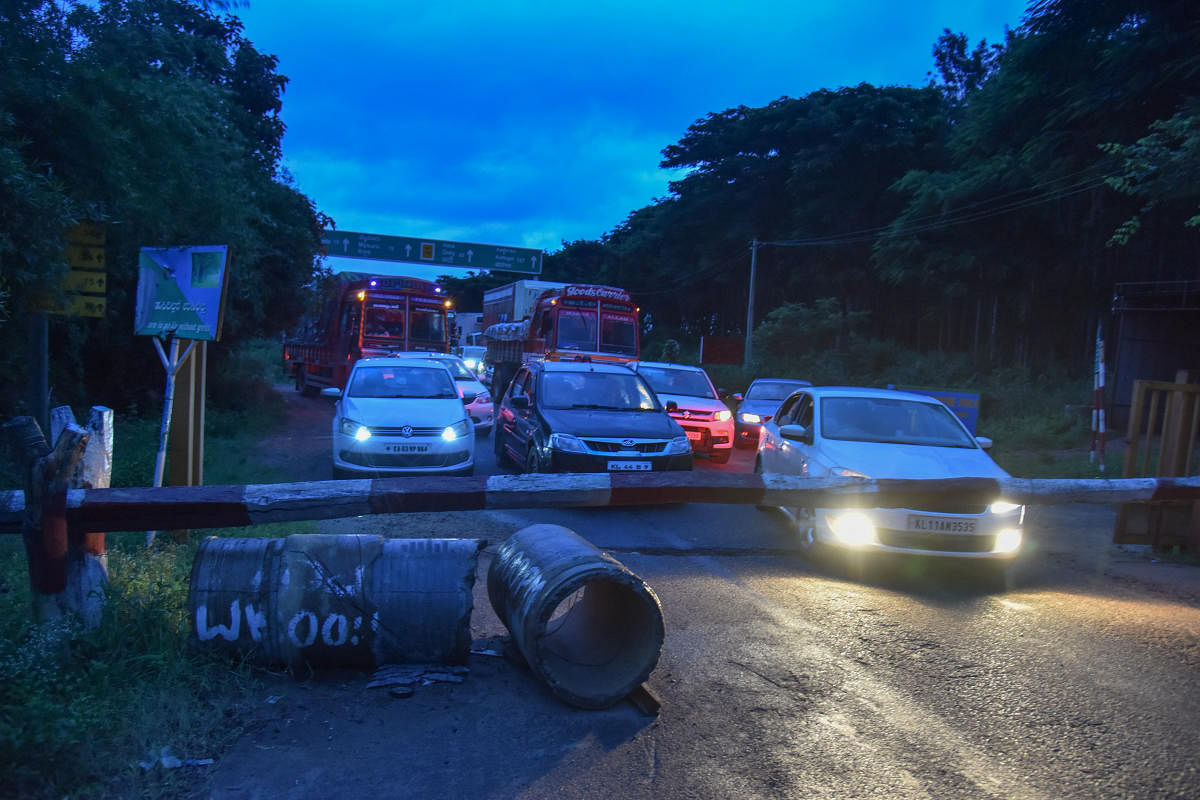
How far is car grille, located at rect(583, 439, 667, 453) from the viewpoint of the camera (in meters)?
9.83

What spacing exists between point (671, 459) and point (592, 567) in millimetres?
6053

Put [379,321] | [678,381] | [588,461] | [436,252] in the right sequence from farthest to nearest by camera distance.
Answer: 1. [436,252]
2. [379,321]
3. [678,381]
4. [588,461]

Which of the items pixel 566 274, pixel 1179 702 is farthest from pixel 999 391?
pixel 566 274

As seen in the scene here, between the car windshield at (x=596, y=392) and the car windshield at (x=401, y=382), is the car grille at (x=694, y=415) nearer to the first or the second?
the car windshield at (x=596, y=392)

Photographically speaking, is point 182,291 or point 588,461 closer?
point 182,291

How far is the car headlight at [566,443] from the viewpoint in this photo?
32.0ft

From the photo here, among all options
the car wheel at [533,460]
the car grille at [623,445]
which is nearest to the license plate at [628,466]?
the car grille at [623,445]

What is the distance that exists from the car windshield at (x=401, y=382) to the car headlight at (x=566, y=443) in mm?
2914

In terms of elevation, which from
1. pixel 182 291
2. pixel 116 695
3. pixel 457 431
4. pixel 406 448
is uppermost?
pixel 182 291

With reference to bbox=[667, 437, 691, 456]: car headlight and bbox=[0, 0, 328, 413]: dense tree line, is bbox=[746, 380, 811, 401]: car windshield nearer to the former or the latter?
bbox=[667, 437, 691, 456]: car headlight

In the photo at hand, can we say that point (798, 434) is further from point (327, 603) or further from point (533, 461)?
point (327, 603)

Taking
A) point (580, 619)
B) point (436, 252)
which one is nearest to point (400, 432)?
point (580, 619)

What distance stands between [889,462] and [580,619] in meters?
3.74

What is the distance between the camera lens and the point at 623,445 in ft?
32.4
